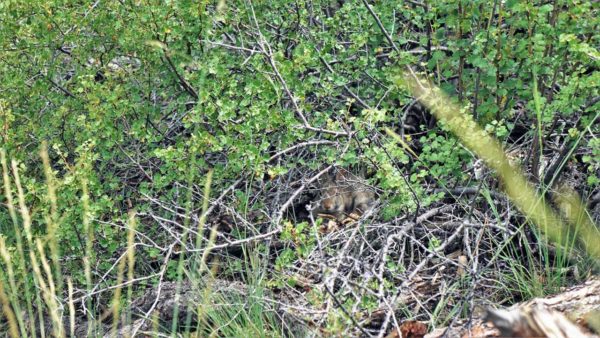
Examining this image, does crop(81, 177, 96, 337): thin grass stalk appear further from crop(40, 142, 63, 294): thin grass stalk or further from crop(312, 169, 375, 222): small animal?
crop(312, 169, 375, 222): small animal

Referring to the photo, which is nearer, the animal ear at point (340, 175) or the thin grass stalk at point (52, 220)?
the thin grass stalk at point (52, 220)

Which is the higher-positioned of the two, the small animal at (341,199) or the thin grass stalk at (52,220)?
the thin grass stalk at (52,220)

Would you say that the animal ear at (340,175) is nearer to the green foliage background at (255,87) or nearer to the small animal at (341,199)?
the small animal at (341,199)

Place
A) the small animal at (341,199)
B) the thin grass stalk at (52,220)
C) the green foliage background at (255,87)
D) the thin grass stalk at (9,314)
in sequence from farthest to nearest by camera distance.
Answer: the small animal at (341,199) → the green foliage background at (255,87) → the thin grass stalk at (52,220) → the thin grass stalk at (9,314)

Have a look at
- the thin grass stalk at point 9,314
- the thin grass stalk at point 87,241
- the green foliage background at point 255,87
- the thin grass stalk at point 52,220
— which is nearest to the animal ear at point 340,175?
the green foliage background at point 255,87

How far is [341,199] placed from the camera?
553cm

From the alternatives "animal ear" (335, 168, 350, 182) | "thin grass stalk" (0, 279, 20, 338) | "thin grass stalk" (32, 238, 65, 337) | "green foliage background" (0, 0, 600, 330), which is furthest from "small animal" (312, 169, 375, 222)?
"thin grass stalk" (32, 238, 65, 337)

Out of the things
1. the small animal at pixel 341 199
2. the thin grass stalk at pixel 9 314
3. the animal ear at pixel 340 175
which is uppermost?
the thin grass stalk at pixel 9 314

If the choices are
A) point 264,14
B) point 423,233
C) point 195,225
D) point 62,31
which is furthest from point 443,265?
point 62,31

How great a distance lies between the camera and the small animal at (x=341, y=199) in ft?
17.5

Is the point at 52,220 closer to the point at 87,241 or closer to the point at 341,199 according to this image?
the point at 87,241

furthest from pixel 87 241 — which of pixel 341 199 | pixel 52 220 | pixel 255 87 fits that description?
pixel 341 199

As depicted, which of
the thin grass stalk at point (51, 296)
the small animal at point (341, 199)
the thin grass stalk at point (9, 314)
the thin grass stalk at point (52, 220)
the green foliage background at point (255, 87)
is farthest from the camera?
the small animal at point (341, 199)

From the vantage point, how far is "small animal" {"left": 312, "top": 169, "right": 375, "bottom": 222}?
5328mm
